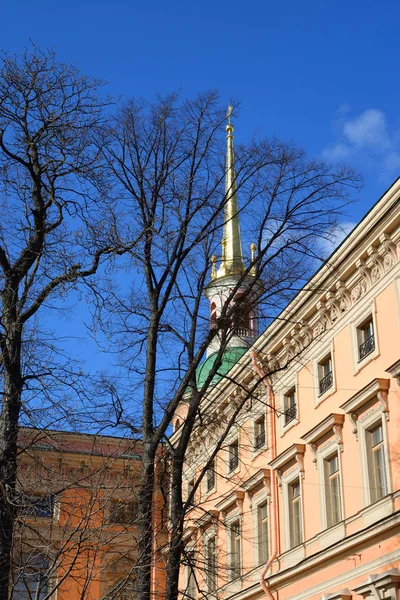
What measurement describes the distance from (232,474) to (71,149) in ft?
61.2

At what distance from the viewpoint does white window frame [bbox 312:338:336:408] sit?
22875mm

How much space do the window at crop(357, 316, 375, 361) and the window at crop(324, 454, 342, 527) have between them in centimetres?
280

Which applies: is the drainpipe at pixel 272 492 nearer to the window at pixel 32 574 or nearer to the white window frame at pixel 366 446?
the white window frame at pixel 366 446

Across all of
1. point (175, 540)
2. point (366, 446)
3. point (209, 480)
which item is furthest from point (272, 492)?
point (175, 540)

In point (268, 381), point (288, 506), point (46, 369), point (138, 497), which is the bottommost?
point (138, 497)

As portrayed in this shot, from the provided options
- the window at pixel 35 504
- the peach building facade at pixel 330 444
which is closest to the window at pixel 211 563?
the peach building facade at pixel 330 444

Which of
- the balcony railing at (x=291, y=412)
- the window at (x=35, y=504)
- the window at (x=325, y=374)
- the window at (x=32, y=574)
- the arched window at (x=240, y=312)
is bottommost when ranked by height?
the window at (x=32, y=574)

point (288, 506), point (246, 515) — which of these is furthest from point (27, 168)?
point (246, 515)

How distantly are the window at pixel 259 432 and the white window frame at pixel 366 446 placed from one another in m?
6.41

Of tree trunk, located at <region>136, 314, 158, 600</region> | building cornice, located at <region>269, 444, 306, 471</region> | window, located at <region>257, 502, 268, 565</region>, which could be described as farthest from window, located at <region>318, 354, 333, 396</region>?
tree trunk, located at <region>136, 314, 158, 600</region>

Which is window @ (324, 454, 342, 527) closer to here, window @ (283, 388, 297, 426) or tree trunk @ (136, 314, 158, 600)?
window @ (283, 388, 297, 426)

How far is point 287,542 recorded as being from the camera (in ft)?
78.8

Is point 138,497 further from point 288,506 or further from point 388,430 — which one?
point 288,506

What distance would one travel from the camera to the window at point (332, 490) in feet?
71.2
